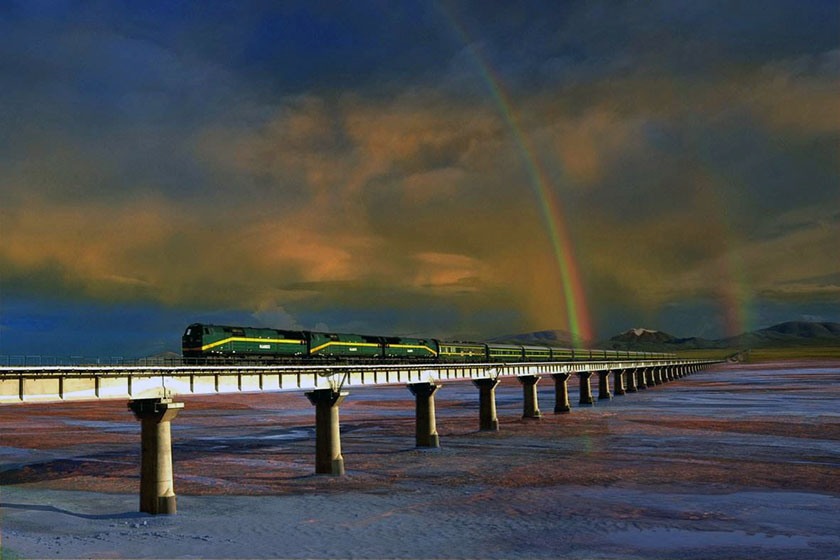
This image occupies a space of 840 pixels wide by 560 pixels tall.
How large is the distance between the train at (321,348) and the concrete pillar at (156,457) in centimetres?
405

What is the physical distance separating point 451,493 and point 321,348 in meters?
30.6

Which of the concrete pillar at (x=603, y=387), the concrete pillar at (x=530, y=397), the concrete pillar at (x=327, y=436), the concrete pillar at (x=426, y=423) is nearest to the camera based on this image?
the concrete pillar at (x=327, y=436)

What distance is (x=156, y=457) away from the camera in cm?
3641

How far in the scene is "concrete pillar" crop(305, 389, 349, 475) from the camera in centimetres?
4728

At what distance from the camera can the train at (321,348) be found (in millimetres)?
58469

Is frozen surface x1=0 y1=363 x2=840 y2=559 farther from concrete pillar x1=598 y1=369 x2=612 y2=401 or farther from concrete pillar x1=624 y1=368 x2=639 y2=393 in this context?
concrete pillar x1=624 y1=368 x2=639 y2=393

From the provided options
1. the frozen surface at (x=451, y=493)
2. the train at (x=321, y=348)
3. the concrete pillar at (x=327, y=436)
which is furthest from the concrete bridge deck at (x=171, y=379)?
the frozen surface at (x=451, y=493)

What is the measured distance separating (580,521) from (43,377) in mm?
25413

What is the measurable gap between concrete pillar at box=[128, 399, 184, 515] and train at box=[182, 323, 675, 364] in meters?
4.05

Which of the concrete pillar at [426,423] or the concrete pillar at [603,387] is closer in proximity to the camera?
the concrete pillar at [426,423]

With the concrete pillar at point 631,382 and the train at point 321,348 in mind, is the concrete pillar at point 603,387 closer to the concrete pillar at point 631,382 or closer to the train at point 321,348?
the concrete pillar at point 631,382

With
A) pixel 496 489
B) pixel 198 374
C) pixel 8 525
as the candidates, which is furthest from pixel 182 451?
pixel 496 489

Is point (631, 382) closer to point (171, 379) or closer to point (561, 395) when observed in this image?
point (561, 395)

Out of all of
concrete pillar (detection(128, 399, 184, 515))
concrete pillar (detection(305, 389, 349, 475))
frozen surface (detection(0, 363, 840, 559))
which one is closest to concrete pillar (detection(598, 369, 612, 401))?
frozen surface (detection(0, 363, 840, 559))
